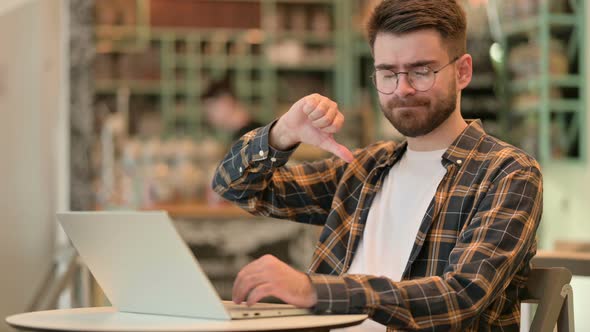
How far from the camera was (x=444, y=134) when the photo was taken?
1933 mm

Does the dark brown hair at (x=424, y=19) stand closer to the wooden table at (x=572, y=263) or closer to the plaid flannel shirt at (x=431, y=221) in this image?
the plaid flannel shirt at (x=431, y=221)

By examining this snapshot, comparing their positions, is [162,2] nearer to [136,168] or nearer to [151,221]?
Answer: [136,168]

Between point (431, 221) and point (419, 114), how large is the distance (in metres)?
0.21

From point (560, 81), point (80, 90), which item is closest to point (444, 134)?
point (560, 81)

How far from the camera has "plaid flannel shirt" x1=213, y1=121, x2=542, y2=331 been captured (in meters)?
1.54

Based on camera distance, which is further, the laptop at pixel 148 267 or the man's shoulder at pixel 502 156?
the man's shoulder at pixel 502 156

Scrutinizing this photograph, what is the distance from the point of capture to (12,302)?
3.32 m

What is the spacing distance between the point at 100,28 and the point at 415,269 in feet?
25.4

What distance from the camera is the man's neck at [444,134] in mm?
1929

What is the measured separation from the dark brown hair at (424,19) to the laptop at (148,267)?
631 mm

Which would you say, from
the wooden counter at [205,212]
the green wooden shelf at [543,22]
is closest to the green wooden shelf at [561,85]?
the green wooden shelf at [543,22]

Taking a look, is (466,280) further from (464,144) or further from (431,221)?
(464,144)

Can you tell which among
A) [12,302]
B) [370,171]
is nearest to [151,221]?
[370,171]

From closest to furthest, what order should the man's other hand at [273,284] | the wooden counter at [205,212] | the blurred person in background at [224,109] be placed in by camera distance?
the man's other hand at [273,284], the wooden counter at [205,212], the blurred person in background at [224,109]
